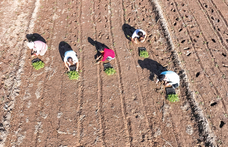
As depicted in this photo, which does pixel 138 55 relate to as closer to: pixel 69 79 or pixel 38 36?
pixel 69 79

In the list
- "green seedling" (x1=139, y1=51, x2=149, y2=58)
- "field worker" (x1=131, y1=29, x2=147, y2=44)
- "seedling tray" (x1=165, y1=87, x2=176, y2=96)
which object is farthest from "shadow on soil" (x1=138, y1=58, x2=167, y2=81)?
"field worker" (x1=131, y1=29, x2=147, y2=44)

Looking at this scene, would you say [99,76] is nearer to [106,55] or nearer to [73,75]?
[106,55]

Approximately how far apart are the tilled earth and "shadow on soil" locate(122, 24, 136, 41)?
0.32 feet

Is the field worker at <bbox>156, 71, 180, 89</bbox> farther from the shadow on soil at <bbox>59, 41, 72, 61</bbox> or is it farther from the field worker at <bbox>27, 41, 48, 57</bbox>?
the field worker at <bbox>27, 41, 48, 57</bbox>

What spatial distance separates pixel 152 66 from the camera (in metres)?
6.66

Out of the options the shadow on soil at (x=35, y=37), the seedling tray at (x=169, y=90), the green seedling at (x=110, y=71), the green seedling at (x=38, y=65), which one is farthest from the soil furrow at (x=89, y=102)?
the seedling tray at (x=169, y=90)

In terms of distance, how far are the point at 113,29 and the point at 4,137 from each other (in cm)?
664

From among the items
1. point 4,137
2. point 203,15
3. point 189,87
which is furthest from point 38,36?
point 203,15

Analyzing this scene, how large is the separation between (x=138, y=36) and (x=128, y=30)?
45.2 inches

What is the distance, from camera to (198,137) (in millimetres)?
5082

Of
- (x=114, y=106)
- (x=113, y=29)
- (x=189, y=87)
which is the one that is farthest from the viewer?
(x=113, y=29)

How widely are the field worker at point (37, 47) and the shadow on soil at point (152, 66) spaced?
446cm

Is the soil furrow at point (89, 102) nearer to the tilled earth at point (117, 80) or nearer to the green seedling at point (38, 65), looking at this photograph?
the tilled earth at point (117, 80)

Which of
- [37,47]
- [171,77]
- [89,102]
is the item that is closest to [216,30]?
[171,77]
